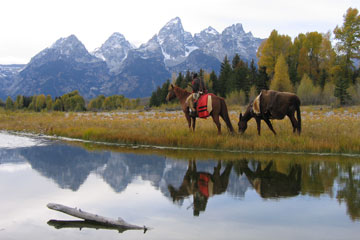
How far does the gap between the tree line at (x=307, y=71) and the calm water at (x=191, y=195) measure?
132 ft

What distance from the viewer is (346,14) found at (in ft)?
178

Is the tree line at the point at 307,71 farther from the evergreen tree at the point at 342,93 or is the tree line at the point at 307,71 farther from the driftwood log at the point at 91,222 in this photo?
the driftwood log at the point at 91,222

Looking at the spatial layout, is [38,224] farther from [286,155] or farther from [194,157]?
[286,155]

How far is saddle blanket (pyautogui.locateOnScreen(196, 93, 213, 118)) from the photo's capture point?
589 inches

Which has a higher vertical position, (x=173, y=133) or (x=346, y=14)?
(x=346, y=14)

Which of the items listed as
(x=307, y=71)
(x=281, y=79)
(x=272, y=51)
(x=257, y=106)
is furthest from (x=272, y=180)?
(x=307, y=71)

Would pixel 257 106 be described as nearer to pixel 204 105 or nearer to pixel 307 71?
pixel 204 105

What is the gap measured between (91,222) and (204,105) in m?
10.00

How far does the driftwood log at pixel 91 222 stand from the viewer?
5.49 m

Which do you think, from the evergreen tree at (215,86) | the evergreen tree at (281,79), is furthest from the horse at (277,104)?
the evergreen tree at (215,86)

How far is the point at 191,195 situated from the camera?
743 cm

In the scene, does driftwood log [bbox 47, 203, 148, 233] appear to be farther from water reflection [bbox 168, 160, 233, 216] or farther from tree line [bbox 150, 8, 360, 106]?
tree line [bbox 150, 8, 360, 106]

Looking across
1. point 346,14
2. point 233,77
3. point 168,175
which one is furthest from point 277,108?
point 233,77

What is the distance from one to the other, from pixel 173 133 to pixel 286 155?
5.55 m
